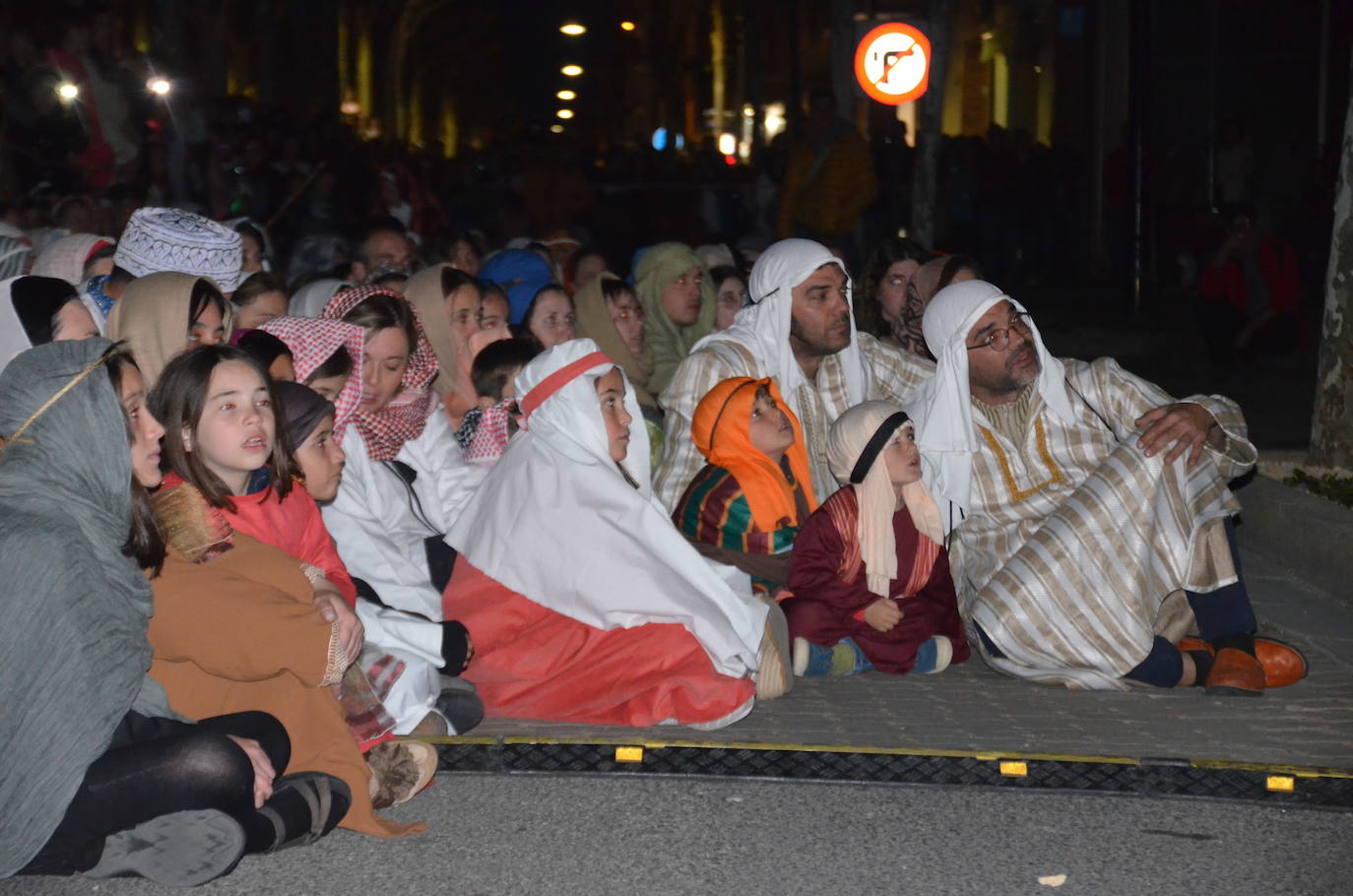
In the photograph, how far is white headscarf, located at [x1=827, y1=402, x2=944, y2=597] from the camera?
575 centimetres

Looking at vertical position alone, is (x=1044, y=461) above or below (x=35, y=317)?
below

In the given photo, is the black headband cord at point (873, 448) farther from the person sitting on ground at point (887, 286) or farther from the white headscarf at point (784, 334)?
the person sitting on ground at point (887, 286)

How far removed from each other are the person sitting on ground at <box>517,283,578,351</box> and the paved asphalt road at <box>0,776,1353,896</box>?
132 inches

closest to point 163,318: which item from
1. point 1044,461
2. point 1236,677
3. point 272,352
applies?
point 272,352

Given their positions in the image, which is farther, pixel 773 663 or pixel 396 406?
pixel 396 406

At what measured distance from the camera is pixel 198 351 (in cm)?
447

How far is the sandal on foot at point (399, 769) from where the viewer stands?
15.1 feet

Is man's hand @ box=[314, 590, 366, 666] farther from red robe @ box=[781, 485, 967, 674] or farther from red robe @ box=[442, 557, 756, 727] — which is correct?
red robe @ box=[781, 485, 967, 674]

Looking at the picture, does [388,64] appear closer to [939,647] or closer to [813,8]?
[813,8]

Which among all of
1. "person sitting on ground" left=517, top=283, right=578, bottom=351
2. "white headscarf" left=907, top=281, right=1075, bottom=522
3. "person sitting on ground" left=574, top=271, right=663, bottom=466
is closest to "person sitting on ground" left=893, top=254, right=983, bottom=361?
"white headscarf" left=907, top=281, right=1075, bottom=522

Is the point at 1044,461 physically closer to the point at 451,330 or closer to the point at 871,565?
the point at 871,565

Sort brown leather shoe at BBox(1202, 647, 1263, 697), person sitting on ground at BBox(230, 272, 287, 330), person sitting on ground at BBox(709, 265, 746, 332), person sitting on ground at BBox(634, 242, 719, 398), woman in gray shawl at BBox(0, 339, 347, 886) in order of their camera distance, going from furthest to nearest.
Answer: person sitting on ground at BBox(709, 265, 746, 332)
person sitting on ground at BBox(634, 242, 719, 398)
person sitting on ground at BBox(230, 272, 287, 330)
brown leather shoe at BBox(1202, 647, 1263, 697)
woman in gray shawl at BBox(0, 339, 347, 886)

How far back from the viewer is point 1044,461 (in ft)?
19.7

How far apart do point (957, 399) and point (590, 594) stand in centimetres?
Answer: 155
